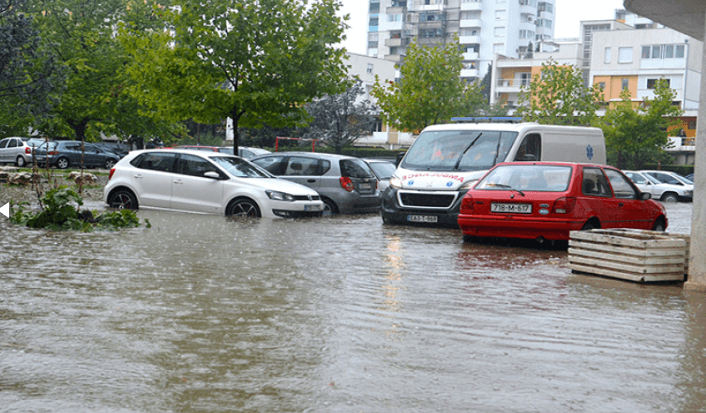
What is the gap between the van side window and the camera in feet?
55.6

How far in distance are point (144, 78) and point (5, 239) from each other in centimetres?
1230

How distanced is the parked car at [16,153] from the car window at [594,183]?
3718 cm

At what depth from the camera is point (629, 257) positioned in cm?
979

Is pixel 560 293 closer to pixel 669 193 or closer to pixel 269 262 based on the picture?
pixel 269 262

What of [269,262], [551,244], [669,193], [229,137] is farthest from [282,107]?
[229,137]

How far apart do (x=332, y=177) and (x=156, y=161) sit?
383 centimetres

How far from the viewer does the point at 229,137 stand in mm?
79875

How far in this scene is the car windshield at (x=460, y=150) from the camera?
16578 mm

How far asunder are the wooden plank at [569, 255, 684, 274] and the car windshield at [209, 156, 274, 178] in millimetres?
8525

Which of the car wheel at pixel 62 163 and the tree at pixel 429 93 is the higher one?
the tree at pixel 429 93

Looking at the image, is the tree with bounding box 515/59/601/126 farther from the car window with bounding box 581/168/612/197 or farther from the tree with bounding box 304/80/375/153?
the car window with bounding box 581/168/612/197

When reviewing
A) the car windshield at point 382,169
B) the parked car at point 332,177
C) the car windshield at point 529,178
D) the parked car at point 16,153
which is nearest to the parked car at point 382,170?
the car windshield at point 382,169

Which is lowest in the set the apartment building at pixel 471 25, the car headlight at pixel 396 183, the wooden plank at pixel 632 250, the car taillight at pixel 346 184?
the wooden plank at pixel 632 250

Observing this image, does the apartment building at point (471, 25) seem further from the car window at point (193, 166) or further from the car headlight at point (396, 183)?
the car headlight at point (396, 183)
